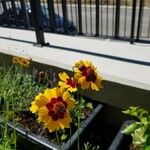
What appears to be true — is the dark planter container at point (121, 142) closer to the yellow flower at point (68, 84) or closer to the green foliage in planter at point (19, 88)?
the yellow flower at point (68, 84)

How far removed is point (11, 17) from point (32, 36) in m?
1.15

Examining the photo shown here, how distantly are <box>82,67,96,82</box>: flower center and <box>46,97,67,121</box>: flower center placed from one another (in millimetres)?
321

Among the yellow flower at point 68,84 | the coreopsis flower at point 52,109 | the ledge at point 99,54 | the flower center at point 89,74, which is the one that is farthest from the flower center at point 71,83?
the ledge at point 99,54

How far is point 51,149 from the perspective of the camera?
265 centimetres

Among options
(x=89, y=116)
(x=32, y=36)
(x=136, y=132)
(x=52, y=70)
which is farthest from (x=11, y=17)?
(x=136, y=132)

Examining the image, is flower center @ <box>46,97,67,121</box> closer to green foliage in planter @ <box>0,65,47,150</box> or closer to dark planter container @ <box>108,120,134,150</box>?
dark planter container @ <box>108,120,134,150</box>

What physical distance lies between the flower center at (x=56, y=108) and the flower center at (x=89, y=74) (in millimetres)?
321

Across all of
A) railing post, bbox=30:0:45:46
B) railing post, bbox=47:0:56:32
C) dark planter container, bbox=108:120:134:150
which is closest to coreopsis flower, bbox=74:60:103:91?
dark planter container, bbox=108:120:134:150

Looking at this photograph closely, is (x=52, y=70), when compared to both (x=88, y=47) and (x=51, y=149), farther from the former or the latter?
(x=51, y=149)

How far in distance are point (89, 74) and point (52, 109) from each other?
400 millimetres

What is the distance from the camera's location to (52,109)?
1630mm

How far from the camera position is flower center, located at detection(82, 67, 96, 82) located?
192 centimetres

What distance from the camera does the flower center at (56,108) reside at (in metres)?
1.63

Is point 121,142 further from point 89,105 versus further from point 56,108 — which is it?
point 56,108
